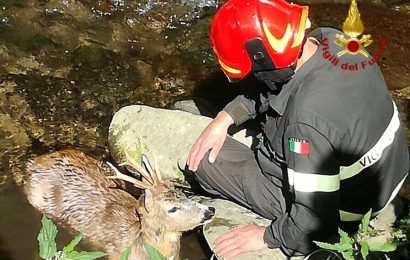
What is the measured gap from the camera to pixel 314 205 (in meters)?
3.83

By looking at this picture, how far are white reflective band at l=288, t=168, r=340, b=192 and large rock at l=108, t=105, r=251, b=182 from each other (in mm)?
1390

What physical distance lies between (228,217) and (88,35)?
285 centimetres

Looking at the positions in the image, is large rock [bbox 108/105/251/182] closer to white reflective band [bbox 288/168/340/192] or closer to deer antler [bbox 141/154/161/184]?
deer antler [bbox 141/154/161/184]

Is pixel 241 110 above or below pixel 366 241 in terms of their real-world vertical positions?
above

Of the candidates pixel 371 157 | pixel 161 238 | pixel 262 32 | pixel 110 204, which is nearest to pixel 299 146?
pixel 371 157

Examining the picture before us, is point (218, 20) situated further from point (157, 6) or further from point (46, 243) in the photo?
point (157, 6)

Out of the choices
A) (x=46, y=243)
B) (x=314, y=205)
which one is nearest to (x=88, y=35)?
(x=314, y=205)

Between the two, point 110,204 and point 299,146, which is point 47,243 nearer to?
point 299,146

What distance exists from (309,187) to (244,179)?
82 centimetres

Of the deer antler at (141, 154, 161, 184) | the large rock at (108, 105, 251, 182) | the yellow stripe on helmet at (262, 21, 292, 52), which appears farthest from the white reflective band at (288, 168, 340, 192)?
the large rock at (108, 105, 251, 182)

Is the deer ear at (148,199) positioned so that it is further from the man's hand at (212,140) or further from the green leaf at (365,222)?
the green leaf at (365,222)

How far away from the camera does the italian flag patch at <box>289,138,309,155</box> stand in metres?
3.66

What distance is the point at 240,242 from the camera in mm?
4379

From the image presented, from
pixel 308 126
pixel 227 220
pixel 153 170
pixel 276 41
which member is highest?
pixel 276 41
